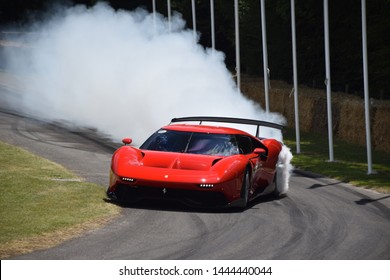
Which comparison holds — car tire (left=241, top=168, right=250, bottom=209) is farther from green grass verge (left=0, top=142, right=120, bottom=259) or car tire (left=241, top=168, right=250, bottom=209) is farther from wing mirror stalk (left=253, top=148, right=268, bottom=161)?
green grass verge (left=0, top=142, right=120, bottom=259)

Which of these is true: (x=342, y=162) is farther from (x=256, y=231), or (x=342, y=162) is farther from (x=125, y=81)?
(x=256, y=231)

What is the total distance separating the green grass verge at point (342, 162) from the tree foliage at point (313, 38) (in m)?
12.0

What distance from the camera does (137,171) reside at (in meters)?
18.4

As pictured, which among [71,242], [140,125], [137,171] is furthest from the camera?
[140,125]

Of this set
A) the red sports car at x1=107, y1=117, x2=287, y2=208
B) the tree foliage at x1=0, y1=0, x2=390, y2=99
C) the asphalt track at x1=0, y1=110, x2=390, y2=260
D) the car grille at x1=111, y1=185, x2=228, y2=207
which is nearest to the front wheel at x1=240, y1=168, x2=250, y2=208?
the red sports car at x1=107, y1=117, x2=287, y2=208

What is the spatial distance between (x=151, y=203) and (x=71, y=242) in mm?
4121

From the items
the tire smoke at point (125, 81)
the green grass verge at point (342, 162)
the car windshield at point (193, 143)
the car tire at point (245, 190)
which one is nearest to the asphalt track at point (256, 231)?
the car tire at point (245, 190)

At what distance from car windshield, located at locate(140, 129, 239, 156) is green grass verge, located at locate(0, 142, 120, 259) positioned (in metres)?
1.41

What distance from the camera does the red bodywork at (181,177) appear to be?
59.8 ft

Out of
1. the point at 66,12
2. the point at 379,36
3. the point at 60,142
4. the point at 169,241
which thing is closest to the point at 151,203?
the point at 169,241

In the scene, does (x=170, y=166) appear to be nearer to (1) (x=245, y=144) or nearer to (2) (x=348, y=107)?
(1) (x=245, y=144)

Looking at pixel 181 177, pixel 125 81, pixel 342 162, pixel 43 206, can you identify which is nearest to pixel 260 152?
pixel 181 177

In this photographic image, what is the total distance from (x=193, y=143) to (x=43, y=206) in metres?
2.98

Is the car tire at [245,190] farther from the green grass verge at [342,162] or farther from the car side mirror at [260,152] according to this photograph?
the green grass verge at [342,162]
